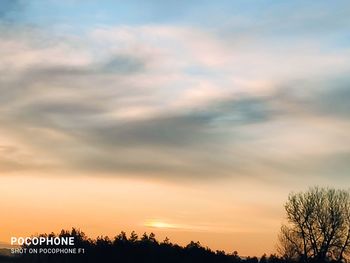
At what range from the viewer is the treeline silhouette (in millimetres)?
69625

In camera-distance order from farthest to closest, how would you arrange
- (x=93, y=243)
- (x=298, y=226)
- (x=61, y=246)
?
1. (x=298, y=226)
2. (x=93, y=243)
3. (x=61, y=246)

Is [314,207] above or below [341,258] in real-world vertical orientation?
above

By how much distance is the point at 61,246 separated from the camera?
2867 inches

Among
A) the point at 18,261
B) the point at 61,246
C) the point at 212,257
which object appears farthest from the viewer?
the point at 212,257

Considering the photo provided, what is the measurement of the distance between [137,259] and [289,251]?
23651 mm

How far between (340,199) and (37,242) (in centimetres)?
4075

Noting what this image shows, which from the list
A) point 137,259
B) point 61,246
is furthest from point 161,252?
point 61,246

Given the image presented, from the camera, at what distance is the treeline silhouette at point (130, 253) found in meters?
69.6

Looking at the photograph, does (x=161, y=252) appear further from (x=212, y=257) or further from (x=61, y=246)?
(x=61, y=246)

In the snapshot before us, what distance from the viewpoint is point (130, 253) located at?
76688 millimetres

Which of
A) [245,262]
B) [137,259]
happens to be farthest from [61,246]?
[245,262]

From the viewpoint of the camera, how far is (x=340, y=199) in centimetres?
9000

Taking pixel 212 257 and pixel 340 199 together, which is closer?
pixel 212 257

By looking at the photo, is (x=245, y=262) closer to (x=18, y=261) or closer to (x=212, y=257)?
(x=212, y=257)
